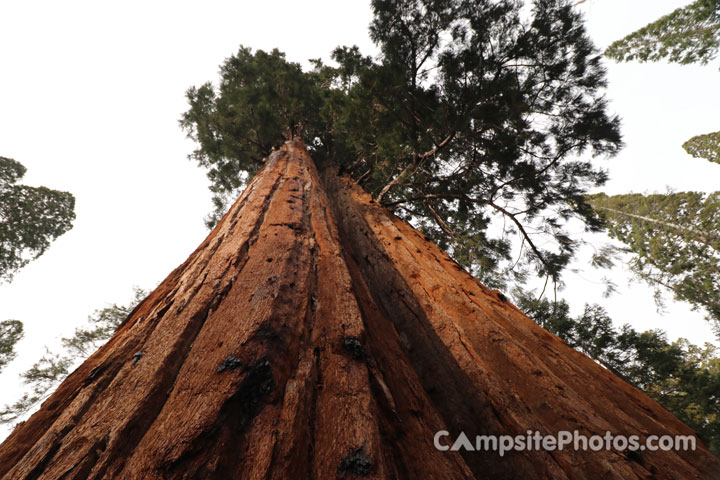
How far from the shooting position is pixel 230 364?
0.99 meters

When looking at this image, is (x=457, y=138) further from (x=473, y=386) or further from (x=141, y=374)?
(x=141, y=374)

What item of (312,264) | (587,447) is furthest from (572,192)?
(312,264)

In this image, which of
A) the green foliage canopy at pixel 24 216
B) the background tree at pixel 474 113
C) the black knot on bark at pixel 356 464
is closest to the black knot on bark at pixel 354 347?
the black knot on bark at pixel 356 464

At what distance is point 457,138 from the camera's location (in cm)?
446

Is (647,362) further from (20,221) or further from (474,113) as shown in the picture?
(20,221)

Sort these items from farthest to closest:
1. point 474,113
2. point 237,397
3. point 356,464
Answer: point 474,113
point 237,397
point 356,464

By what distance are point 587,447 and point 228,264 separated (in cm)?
189

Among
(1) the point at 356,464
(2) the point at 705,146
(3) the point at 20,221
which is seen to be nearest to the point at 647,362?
(1) the point at 356,464

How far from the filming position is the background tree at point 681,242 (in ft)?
26.2

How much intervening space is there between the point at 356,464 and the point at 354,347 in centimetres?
44

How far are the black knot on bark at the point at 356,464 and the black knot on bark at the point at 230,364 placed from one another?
0.46m

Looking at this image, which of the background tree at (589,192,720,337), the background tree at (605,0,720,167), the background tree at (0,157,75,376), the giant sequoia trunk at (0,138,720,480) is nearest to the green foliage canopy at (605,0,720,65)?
the background tree at (605,0,720,167)

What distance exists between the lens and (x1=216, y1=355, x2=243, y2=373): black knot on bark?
3.20 feet

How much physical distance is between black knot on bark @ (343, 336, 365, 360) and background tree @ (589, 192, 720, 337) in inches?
353
